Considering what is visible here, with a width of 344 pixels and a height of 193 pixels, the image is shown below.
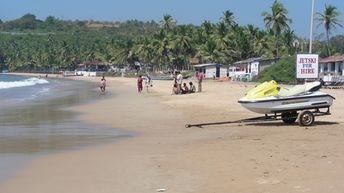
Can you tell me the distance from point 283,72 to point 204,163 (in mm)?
42463

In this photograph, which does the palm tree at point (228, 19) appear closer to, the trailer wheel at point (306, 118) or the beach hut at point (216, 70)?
the beach hut at point (216, 70)

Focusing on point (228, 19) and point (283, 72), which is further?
point (228, 19)

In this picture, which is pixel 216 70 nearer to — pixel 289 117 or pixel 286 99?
pixel 289 117

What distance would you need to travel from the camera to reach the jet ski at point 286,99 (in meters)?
14.5

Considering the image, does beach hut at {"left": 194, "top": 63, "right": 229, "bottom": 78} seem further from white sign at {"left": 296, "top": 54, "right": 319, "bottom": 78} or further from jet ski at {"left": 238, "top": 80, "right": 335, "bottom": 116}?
jet ski at {"left": 238, "top": 80, "right": 335, "bottom": 116}

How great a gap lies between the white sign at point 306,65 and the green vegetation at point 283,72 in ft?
93.8

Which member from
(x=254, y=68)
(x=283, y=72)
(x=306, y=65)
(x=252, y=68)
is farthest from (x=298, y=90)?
(x=252, y=68)

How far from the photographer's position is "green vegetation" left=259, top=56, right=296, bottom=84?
48.9m

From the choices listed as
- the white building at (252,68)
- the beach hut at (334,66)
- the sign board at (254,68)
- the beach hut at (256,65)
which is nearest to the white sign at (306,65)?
the beach hut at (334,66)

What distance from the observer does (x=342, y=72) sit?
53219mm

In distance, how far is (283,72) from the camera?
1982 inches

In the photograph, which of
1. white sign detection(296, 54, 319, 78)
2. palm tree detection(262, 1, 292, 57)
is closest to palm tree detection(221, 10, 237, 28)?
palm tree detection(262, 1, 292, 57)

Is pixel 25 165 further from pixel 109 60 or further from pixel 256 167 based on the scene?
pixel 109 60

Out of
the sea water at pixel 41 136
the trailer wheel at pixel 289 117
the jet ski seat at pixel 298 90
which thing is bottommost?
the sea water at pixel 41 136
